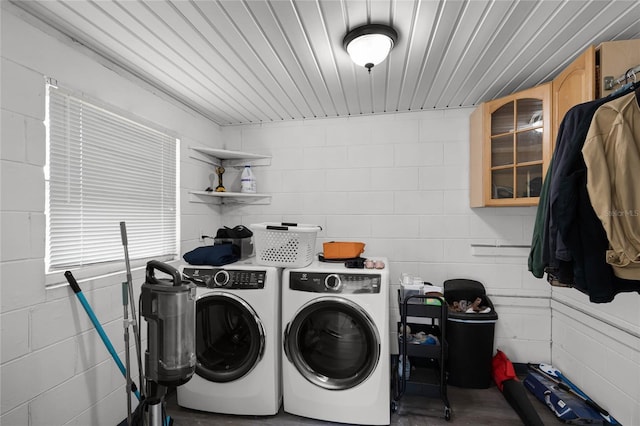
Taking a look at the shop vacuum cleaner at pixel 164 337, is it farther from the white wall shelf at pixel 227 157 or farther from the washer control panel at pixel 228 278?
the white wall shelf at pixel 227 157

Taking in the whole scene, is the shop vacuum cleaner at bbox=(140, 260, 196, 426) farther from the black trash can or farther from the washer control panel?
the black trash can

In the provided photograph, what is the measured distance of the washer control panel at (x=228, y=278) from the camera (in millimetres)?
1852

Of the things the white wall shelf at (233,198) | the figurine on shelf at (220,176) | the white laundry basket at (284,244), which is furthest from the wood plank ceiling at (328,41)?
the white laundry basket at (284,244)

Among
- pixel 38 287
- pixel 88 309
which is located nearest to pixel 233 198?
pixel 88 309

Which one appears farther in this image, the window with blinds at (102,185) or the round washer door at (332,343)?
the round washer door at (332,343)

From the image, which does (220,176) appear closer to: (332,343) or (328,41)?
(328,41)

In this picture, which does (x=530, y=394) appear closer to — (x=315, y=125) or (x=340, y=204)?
(x=340, y=204)

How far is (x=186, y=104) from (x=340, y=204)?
5.32 ft

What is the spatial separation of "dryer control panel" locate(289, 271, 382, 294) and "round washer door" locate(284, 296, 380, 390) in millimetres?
66

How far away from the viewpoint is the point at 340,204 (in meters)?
2.78

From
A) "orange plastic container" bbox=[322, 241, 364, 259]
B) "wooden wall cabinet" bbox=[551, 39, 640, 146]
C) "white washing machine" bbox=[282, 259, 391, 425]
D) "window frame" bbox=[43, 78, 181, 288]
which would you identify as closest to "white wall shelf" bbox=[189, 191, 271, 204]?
"window frame" bbox=[43, 78, 181, 288]

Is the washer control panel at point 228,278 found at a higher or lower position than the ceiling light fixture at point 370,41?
lower

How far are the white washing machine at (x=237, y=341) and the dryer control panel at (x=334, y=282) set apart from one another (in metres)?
0.16

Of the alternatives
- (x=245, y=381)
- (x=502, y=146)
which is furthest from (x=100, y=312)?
(x=502, y=146)
